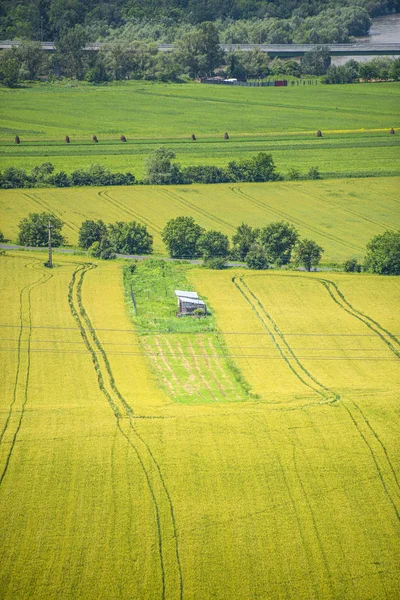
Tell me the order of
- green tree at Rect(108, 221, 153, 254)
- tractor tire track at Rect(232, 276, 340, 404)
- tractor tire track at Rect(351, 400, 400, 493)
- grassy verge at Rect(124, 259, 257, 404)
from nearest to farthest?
1. tractor tire track at Rect(351, 400, 400, 493)
2. tractor tire track at Rect(232, 276, 340, 404)
3. grassy verge at Rect(124, 259, 257, 404)
4. green tree at Rect(108, 221, 153, 254)

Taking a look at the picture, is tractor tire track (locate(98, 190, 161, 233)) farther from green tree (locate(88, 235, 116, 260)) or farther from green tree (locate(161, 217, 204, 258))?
green tree (locate(88, 235, 116, 260))

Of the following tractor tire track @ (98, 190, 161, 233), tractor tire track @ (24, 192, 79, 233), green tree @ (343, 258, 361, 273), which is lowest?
tractor tire track @ (98, 190, 161, 233)

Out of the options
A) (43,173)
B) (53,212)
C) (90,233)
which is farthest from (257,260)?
Answer: (43,173)

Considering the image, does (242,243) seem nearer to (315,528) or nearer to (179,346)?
(179,346)

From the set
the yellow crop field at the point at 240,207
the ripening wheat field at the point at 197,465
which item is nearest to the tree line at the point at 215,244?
the yellow crop field at the point at 240,207

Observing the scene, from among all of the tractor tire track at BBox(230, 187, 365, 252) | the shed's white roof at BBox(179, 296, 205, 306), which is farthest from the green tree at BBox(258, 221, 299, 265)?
the shed's white roof at BBox(179, 296, 205, 306)

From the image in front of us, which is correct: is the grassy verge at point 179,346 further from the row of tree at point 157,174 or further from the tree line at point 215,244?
the row of tree at point 157,174
